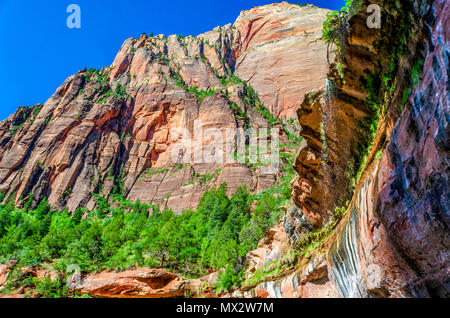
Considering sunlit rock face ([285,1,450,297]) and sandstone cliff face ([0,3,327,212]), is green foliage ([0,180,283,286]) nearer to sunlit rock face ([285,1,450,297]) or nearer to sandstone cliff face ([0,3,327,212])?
sandstone cliff face ([0,3,327,212])

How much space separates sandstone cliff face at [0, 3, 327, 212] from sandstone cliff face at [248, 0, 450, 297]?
122 ft

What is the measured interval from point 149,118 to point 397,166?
2518 inches

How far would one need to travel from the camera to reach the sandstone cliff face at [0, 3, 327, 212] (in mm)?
A: 51781

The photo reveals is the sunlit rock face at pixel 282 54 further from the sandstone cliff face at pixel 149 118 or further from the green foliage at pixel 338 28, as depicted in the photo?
the green foliage at pixel 338 28

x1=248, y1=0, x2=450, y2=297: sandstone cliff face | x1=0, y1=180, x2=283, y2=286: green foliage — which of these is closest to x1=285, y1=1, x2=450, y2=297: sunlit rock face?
x1=248, y1=0, x2=450, y2=297: sandstone cliff face

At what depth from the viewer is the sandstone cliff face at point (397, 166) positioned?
3.92 metres

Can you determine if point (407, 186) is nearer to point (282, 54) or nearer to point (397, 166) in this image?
point (397, 166)

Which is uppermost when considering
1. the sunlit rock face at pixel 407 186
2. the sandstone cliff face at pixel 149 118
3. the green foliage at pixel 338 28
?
the sandstone cliff face at pixel 149 118

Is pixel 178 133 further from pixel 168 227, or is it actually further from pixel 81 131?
pixel 168 227

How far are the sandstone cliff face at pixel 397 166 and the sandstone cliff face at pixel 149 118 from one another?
37231 millimetres

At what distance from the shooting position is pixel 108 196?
53.8 meters

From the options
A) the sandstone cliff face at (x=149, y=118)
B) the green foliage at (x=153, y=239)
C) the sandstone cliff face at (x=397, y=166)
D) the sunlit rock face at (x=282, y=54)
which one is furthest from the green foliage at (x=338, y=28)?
the sunlit rock face at (x=282, y=54)

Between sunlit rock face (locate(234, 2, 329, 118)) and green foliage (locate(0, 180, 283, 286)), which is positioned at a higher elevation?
sunlit rock face (locate(234, 2, 329, 118))

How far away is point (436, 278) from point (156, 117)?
209 feet
